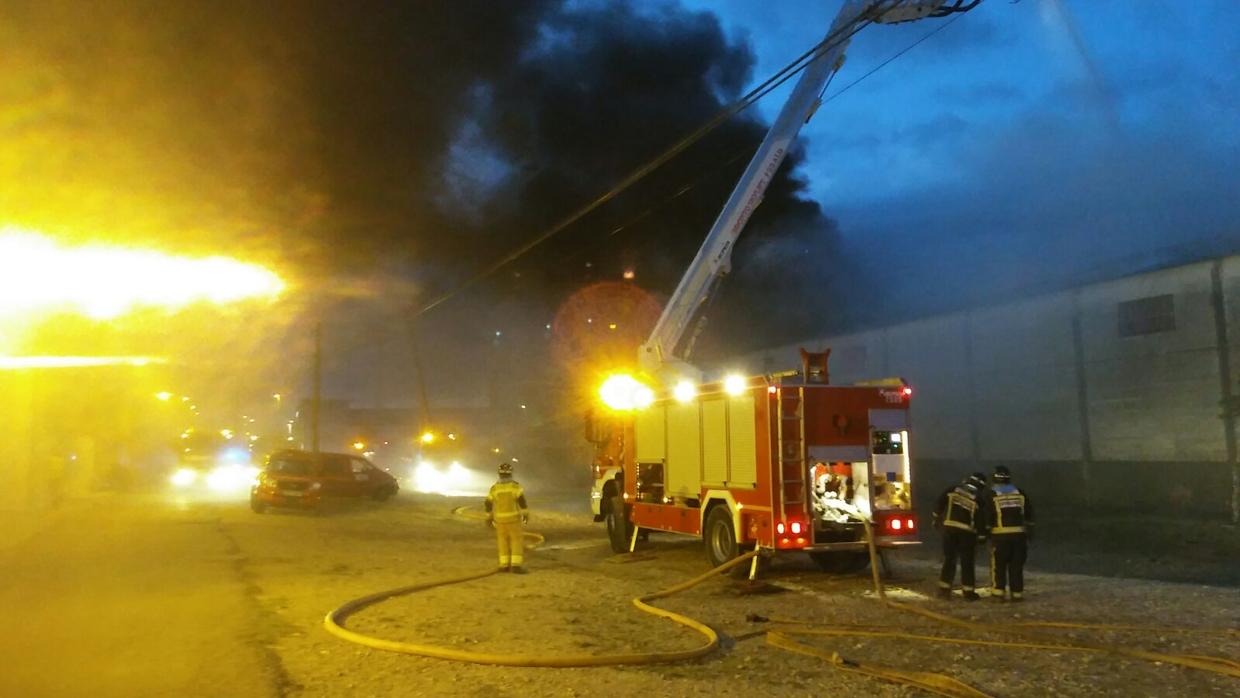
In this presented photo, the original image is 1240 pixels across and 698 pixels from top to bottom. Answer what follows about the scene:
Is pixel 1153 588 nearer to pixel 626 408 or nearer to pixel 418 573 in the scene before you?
pixel 626 408

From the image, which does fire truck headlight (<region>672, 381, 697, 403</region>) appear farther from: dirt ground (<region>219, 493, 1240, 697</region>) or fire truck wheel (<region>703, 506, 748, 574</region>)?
dirt ground (<region>219, 493, 1240, 697</region>)

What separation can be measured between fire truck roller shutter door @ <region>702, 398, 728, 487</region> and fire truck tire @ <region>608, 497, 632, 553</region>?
98.4 inches

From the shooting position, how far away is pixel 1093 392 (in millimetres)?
20797

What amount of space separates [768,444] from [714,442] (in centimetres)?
136

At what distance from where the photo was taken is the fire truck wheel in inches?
461

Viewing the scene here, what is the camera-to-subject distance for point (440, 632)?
321 inches

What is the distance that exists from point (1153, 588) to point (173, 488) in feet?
112

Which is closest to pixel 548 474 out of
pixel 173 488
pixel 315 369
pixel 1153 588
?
pixel 315 369

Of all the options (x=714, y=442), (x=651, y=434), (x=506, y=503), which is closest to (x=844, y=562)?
(x=714, y=442)

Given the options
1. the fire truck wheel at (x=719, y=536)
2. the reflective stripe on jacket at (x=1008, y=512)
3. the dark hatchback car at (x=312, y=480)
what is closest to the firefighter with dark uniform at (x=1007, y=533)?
the reflective stripe on jacket at (x=1008, y=512)

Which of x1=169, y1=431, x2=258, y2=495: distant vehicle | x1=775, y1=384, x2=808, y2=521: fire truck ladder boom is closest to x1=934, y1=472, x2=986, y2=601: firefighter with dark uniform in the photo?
x1=775, y1=384, x2=808, y2=521: fire truck ladder boom

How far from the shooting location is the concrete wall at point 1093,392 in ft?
59.7

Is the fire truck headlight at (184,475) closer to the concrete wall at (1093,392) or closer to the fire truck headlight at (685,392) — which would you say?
the concrete wall at (1093,392)

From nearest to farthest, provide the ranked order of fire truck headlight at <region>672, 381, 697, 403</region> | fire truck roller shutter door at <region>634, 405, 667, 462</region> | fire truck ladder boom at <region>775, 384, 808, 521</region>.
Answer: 1. fire truck ladder boom at <region>775, 384, 808, 521</region>
2. fire truck headlight at <region>672, 381, 697, 403</region>
3. fire truck roller shutter door at <region>634, 405, 667, 462</region>
